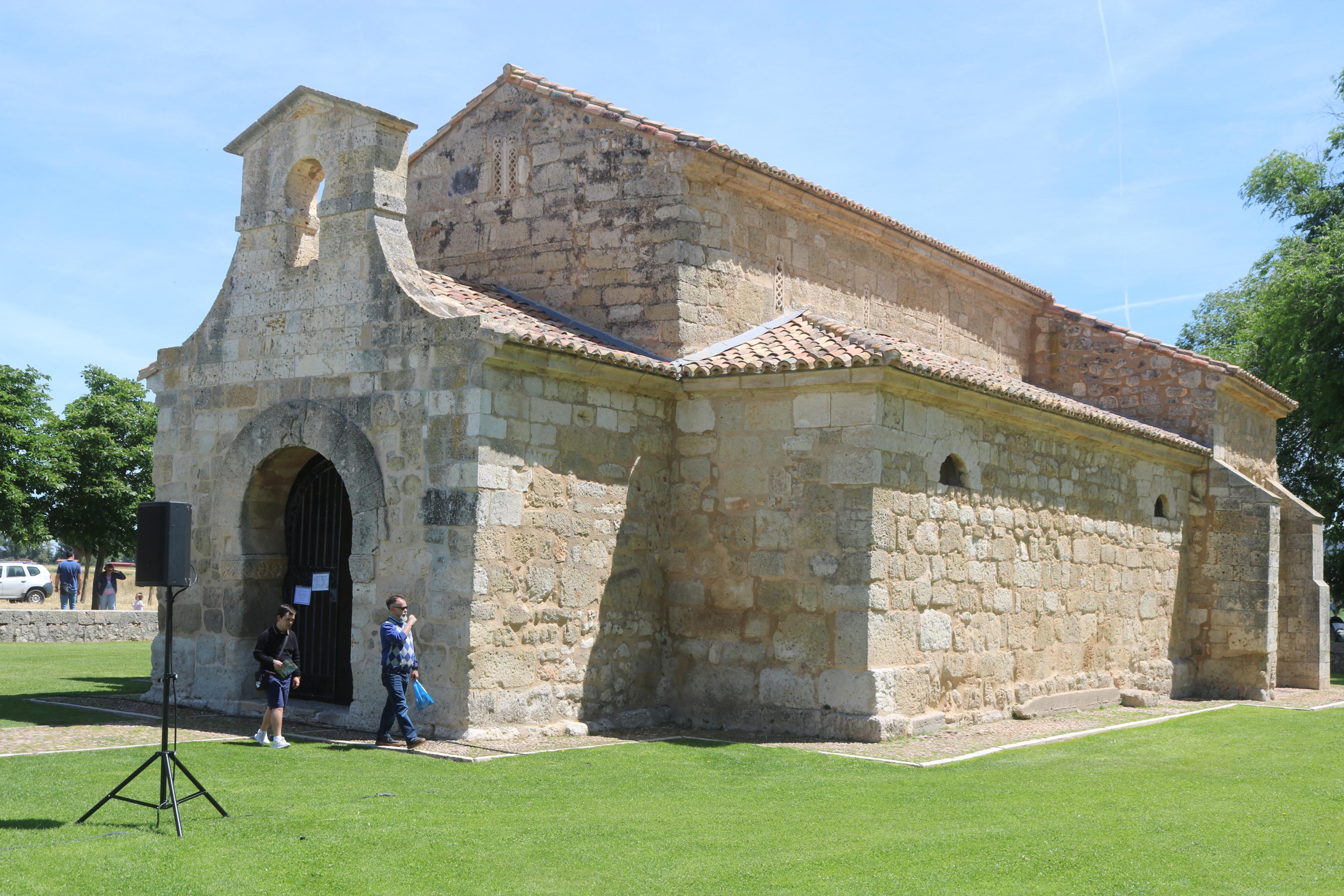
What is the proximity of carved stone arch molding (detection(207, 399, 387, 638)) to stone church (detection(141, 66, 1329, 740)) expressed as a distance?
36 millimetres

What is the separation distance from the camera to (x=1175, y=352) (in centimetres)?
1838

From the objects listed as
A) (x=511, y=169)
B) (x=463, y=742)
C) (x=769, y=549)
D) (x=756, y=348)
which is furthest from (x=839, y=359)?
(x=511, y=169)

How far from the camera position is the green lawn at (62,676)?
38.3 ft

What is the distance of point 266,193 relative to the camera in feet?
41.1

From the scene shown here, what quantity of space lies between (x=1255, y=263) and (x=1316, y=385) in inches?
194

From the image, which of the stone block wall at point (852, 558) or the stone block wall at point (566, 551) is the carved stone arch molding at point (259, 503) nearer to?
the stone block wall at point (566, 551)

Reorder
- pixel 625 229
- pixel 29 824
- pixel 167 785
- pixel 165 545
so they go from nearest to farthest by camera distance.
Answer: pixel 29 824
pixel 165 545
pixel 167 785
pixel 625 229

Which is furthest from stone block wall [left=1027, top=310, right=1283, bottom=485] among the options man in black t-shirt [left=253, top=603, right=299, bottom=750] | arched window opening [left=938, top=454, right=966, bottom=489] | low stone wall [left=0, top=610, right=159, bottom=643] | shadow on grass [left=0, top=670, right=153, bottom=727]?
low stone wall [left=0, top=610, right=159, bottom=643]

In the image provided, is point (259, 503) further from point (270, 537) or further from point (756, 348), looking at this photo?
point (756, 348)

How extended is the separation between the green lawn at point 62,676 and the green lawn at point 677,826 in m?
2.42

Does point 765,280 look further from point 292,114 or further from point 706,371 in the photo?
point 292,114

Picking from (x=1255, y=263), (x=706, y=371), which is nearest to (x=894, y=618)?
(x=706, y=371)

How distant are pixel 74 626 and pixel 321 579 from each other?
13.3 meters

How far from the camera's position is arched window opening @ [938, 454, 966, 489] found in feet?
40.8
